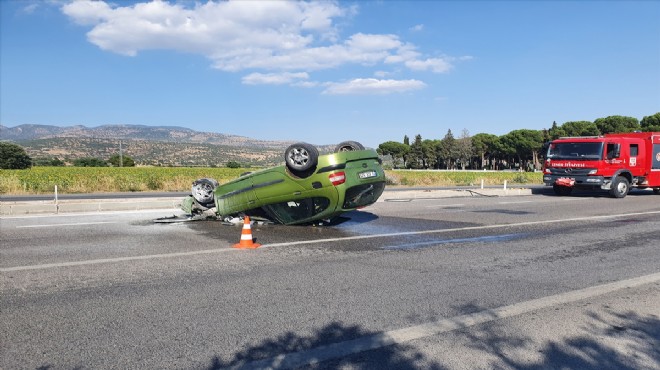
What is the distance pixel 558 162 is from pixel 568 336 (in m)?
18.9

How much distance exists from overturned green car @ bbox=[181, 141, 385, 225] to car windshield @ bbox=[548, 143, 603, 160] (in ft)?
45.9

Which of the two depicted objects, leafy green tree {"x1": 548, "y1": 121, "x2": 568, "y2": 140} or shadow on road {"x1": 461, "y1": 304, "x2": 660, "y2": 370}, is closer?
shadow on road {"x1": 461, "y1": 304, "x2": 660, "y2": 370}

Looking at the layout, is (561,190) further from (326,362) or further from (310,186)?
(326,362)

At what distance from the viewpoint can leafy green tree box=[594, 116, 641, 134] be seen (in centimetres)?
8381

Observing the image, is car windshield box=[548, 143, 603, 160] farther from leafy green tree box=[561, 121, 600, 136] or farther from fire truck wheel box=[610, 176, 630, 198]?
leafy green tree box=[561, 121, 600, 136]

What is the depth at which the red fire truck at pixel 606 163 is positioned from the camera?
1959 centimetres

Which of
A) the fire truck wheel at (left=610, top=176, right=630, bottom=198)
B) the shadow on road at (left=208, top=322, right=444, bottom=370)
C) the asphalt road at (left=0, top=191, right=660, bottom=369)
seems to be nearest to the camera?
the shadow on road at (left=208, top=322, right=444, bottom=370)

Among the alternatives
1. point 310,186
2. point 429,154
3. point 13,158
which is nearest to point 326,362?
point 310,186

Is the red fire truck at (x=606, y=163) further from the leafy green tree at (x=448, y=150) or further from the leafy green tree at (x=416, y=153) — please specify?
the leafy green tree at (x=416, y=153)

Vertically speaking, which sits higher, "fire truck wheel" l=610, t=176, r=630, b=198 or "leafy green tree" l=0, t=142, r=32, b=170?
"leafy green tree" l=0, t=142, r=32, b=170

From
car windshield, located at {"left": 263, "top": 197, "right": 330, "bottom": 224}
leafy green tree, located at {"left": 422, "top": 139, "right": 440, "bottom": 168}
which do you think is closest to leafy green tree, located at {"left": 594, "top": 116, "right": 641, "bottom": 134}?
leafy green tree, located at {"left": 422, "top": 139, "right": 440, "bottom": 168}

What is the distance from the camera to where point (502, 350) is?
11.6 ft

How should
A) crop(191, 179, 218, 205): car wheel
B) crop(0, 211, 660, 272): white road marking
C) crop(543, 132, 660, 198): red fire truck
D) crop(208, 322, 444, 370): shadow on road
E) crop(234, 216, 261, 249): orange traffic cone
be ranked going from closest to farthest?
crop(208, 322, 444, 370): shadow on road < crop(0, 211, 660, 272): white road marking < crop(234, 216, 261, 249): orange traffic cone < crop(191, 179, 218, 205): car wheel < crop(543, 132, 660, 198): red fire truck

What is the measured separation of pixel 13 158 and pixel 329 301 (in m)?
55.5
